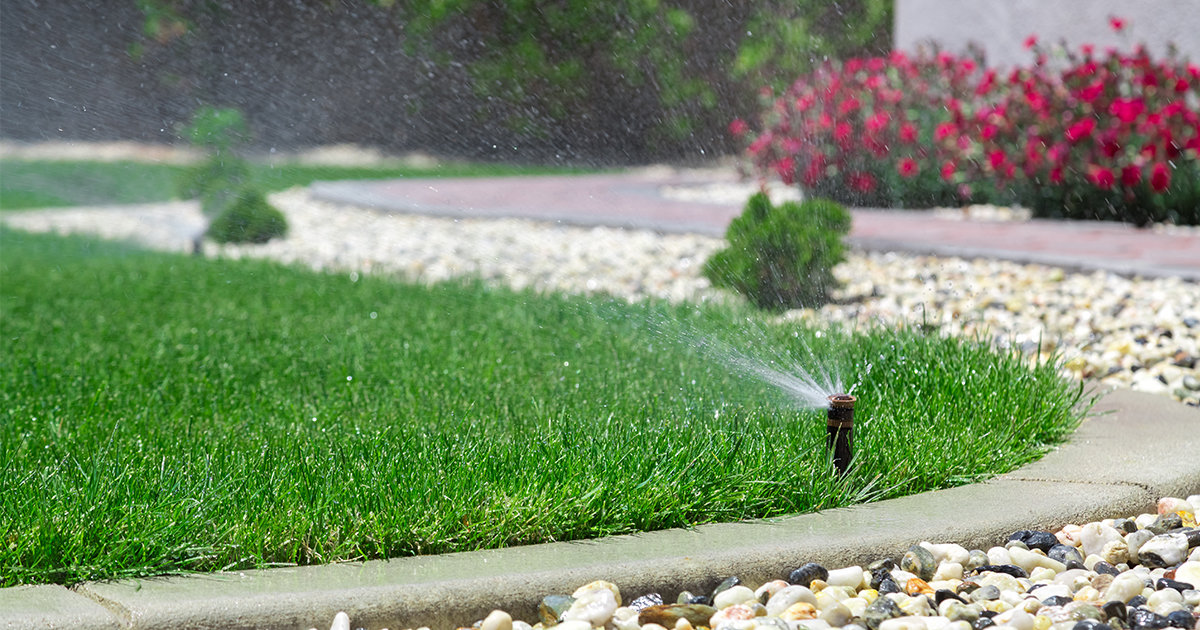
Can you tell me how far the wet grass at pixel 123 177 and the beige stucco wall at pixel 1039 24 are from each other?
5809 millimetres

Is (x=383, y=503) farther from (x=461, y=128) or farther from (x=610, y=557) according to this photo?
(x=461, y=128)

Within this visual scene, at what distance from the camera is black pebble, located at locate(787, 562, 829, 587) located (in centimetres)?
217

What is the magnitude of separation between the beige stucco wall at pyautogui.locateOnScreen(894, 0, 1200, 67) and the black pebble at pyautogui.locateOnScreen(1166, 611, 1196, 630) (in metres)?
8.01

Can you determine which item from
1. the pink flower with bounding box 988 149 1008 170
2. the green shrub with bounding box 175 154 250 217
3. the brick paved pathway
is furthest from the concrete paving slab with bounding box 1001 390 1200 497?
the green shrub with bounding box 175 154 250 217

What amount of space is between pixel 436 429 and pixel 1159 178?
6.34 m

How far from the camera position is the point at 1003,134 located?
9.19 metres

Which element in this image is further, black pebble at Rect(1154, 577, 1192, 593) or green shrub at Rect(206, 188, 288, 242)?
green shrub at Rect(206, 188, 288, 242)

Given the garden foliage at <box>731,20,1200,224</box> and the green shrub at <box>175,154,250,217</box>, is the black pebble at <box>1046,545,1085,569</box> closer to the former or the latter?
the garden foliage at <box>731,20,1200,224</box>

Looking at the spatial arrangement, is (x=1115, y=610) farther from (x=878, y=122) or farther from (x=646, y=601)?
(x=878, y=122)

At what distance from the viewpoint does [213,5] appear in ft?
68.5

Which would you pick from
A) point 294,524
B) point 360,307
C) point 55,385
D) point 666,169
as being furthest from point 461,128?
point 294,524

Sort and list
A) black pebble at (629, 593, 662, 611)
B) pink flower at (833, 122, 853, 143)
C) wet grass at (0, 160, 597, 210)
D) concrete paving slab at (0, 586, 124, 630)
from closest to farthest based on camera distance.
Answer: concrete paving slab at (0, 586, 124, 630)
black pebble at (629, 593, 662, 611)
pink flower at (833, 122, 853, 143)
wet grass at (0, 160, 597, 210)

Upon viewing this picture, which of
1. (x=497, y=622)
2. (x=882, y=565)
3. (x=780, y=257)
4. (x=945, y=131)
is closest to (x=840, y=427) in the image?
(x=882, y=565)

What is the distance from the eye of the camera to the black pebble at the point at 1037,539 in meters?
2.35
